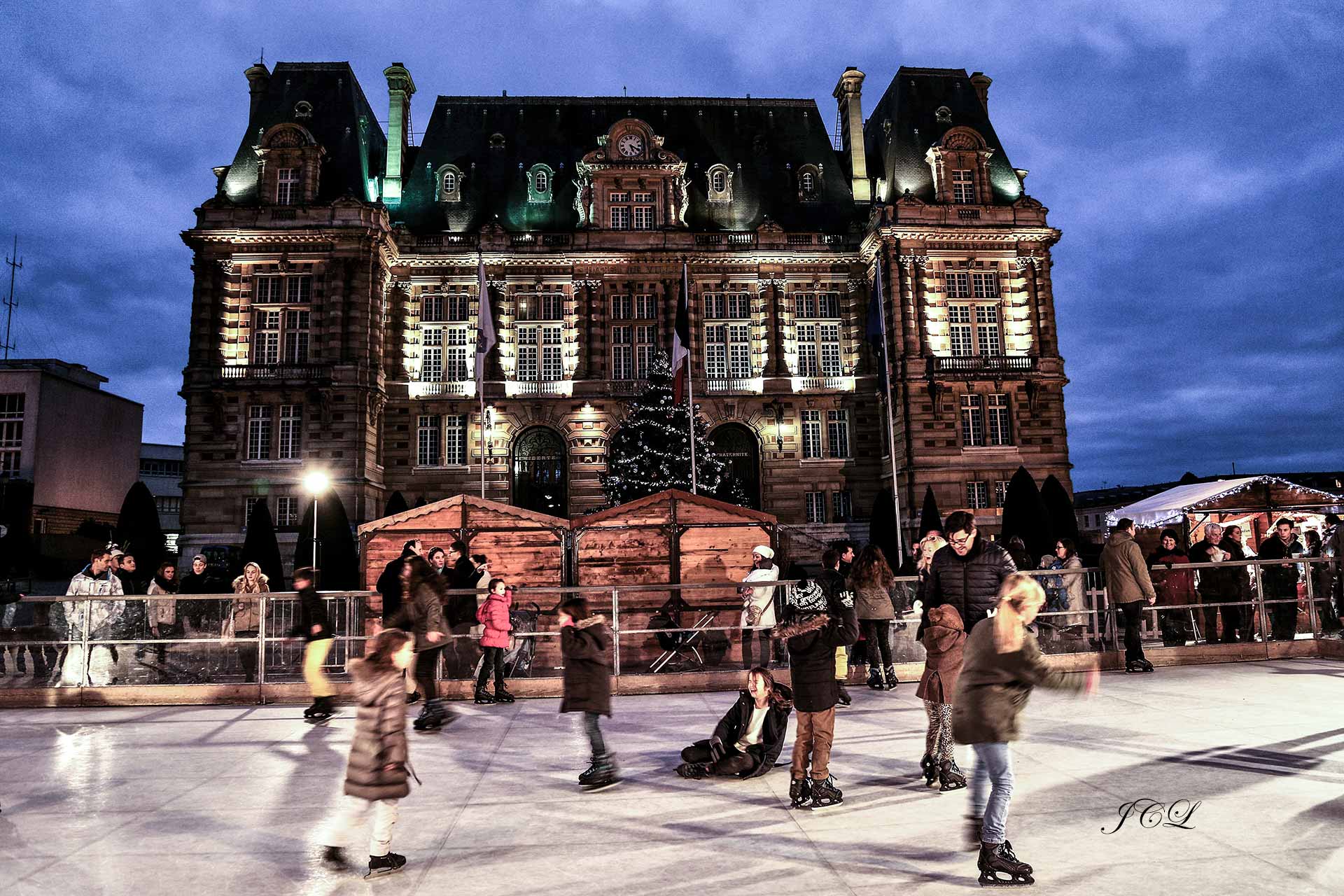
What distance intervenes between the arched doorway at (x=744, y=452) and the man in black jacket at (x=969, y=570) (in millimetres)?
34290

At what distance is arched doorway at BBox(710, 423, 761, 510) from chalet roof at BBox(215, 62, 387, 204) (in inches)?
796

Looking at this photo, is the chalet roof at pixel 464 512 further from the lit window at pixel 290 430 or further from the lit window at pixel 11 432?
the lit window at pixel 11 432

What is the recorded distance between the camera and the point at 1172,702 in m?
10.6

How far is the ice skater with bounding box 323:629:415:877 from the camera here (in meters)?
5.43

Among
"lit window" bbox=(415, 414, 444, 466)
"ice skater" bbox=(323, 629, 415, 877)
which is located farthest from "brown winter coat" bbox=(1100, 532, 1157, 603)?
"lit window" bbox=(415, 414, 444, 466)

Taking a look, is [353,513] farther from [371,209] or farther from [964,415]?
[964,415]

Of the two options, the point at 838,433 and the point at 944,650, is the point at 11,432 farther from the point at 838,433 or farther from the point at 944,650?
the point at 944,650

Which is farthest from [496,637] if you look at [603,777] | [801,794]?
[801,794]

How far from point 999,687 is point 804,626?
5.93 ft

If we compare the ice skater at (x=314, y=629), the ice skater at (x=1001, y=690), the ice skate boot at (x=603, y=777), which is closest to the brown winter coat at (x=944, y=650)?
the ice skater at (x=1001, y=690)

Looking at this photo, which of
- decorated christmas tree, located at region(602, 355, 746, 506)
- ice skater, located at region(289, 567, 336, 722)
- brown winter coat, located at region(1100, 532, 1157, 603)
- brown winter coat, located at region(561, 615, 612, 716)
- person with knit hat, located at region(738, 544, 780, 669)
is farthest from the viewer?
decorated christmas tree, located at region(602, 355, 746, 506)

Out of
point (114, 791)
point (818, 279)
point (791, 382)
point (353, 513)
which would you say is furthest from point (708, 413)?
point (114, 791)

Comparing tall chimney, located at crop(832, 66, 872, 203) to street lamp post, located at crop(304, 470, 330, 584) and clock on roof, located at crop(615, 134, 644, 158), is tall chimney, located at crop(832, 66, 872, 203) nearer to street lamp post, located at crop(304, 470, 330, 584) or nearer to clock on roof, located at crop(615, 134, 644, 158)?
clock on roof, located at crop(615, 134, 644, 158)

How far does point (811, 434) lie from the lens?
140ft
